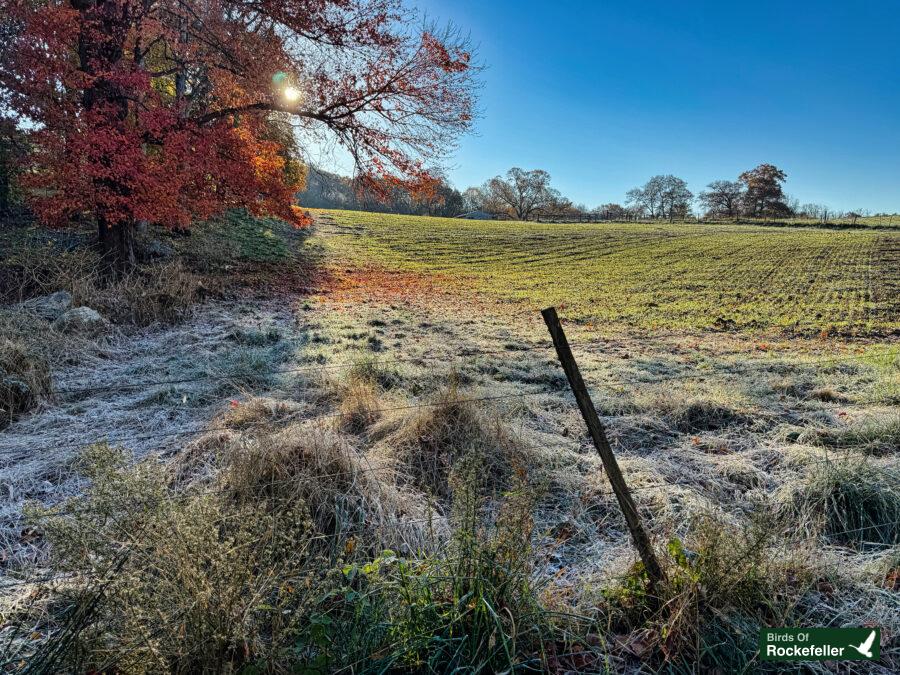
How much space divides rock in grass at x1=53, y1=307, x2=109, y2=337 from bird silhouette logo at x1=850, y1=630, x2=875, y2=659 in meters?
8.23

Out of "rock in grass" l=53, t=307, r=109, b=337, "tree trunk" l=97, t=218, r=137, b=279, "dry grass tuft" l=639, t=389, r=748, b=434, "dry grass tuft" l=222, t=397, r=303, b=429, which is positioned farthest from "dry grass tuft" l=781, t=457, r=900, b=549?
"tree trunk" l=97, t=218, r=137, b=279

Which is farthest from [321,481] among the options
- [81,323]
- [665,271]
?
[665,271]

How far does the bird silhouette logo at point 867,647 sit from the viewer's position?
6.01 ft

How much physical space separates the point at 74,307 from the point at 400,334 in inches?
201

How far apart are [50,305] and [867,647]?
985 centimetres

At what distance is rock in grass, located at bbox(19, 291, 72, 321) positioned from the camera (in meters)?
6.77

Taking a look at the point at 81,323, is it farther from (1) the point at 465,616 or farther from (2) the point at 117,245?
(1) the point at 465,616

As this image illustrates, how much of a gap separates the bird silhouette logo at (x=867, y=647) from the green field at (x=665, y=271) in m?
8.64

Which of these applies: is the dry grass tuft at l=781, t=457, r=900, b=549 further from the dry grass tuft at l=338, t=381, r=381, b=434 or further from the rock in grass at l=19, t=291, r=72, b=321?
the rock in grass at l=19, t=291, r=72, b=321

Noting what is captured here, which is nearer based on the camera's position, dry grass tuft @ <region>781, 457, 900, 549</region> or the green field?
dry grass tuft @ <region>781, 457, 900, 549</region>

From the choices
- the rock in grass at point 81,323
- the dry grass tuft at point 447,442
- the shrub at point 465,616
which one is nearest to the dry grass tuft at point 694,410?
the dry grass tuft at point 447,442

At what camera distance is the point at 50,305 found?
7.09 metres

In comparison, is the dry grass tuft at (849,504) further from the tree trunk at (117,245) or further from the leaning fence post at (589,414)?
the tree trunk at (117,245)

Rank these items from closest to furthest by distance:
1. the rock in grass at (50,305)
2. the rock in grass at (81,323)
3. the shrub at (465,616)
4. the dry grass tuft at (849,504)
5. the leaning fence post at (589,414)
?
the shrub at (465,616), the leaning fence post at (589,414), the dry grass tuft at (849,504), the rock in grass at (81,323), the rock in grass at (50,305)
